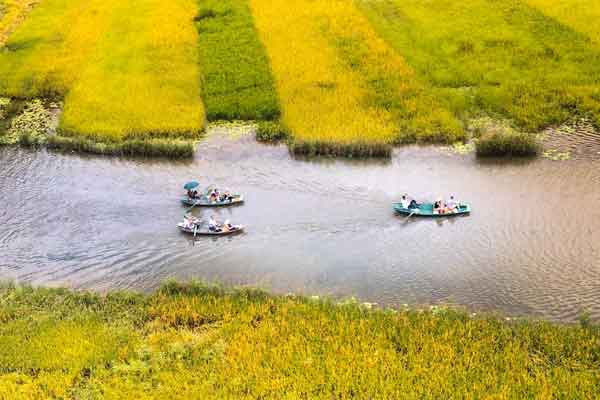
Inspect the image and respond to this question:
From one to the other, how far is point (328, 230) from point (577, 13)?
17.4 metres

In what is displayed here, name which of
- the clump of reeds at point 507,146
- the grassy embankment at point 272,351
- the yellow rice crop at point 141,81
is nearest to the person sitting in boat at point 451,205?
the clump of reeds at point 507,146

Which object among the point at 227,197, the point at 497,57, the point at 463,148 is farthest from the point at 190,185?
the point at 497,57

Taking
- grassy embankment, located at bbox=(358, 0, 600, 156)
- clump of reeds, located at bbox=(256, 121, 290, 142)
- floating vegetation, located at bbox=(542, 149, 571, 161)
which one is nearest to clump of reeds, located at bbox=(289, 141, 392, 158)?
clump of reeds, located at bbox=(256, 121, 290, 142)

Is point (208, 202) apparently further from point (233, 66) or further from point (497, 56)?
point (497, 56)

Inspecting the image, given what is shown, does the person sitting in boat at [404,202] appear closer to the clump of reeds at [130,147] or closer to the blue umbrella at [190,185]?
the blue umbrella at [190,185]

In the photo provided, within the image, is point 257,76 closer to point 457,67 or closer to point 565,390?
point 457,67

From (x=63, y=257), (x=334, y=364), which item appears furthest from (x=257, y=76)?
(x=334, y=364)

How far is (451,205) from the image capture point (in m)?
15.2

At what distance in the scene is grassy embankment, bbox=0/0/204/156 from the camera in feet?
63.5

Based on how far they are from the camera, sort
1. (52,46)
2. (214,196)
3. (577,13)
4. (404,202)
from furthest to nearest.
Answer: (52,46) < (577,13) < (214,196) < (404,202)

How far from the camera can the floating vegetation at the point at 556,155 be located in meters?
17.2

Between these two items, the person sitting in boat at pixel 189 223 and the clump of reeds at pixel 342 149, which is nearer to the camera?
the person sitting in boat at pixel 189 223

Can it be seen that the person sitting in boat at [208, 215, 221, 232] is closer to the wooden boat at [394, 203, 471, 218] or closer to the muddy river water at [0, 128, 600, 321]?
the muddy river water at [0, 128, 600, 321]

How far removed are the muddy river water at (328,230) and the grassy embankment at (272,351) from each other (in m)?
0.90
